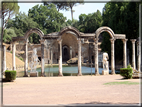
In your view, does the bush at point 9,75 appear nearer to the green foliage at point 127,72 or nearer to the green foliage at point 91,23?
the green foliage at point 127,72

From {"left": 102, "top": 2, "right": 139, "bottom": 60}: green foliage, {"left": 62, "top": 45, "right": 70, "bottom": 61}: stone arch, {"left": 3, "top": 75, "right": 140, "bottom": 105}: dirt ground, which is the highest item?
{"left": 102, "top": 2, "right": 139, "bottom": 60}: green foliage

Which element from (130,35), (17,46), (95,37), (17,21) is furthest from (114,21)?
(17,21)

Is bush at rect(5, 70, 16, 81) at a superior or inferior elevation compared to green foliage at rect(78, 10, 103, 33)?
inferior

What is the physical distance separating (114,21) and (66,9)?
36.0 meters

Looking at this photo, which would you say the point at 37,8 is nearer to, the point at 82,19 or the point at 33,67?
the point at 82,19

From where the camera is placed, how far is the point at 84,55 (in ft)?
154

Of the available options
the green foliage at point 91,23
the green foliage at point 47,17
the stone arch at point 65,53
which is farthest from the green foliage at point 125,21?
the green foliage at point 47,17

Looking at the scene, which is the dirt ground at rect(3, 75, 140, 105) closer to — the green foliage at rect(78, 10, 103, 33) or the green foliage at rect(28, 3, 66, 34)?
the green foliage at rect(78, 10, 103, 33)

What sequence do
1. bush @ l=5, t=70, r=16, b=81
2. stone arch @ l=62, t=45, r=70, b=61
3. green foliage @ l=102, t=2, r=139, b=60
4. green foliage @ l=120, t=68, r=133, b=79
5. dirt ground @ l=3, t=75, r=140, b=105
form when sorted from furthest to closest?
stone arch @ l=62, t=45, r=70, b=61
green foliage @ l=102, t=2, r=139, b=60
green foliage @ l=120, t=68, r=133, b=79
bush @ l=5, t=70, r=16, b=81
dirt ground @ l=3, t=75, r=140, b=105

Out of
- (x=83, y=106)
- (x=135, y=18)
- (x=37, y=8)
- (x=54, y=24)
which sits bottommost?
(x=83, y=106)

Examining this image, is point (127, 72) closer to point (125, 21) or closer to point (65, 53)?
point (125, 21)

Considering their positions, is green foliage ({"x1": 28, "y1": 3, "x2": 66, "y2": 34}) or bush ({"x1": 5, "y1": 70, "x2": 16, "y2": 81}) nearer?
bush ({"x1": 5, "y1": 70, "x2": 16, "y2": 81})

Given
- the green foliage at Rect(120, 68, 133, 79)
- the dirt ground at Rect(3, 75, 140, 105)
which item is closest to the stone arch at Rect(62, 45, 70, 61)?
the green foliage at Rect(120, 68, 133, 79)

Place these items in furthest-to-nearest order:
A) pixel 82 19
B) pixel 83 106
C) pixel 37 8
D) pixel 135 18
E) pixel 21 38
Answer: pixel 82 19 → pixel 37 8 → pixel 135 18 → pixel 21 38 → pixel 83 106
